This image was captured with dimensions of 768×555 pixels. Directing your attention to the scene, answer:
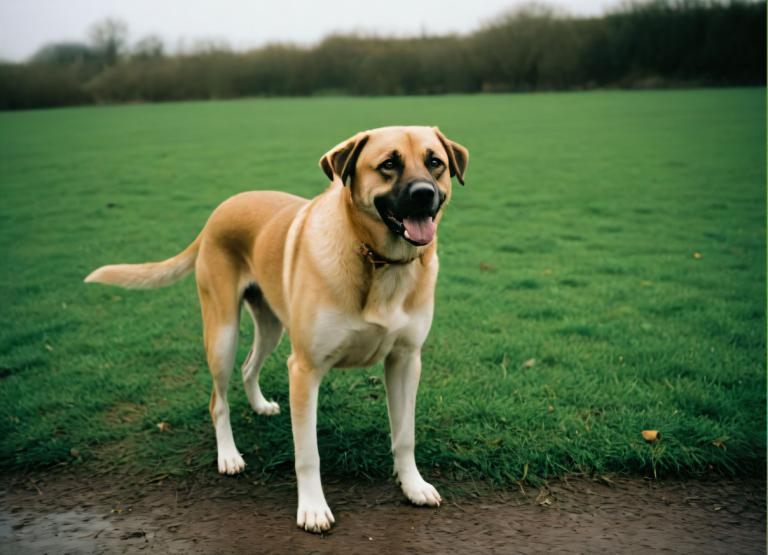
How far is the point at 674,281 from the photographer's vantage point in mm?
7250

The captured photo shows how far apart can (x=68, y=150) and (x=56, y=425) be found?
62.8 feet

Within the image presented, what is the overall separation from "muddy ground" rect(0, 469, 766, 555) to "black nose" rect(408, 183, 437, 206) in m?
1.61

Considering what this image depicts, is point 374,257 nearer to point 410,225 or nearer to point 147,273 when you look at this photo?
point 410,225

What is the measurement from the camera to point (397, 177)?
117 inches

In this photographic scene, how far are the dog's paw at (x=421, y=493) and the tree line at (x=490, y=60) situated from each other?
4378cm

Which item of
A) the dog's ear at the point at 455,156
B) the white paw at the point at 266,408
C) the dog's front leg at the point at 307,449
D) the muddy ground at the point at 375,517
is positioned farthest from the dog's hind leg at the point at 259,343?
the dog's ear at the point at 455,156

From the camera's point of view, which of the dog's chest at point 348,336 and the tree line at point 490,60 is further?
the tree line at point 490,60

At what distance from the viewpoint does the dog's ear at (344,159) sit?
3045mm

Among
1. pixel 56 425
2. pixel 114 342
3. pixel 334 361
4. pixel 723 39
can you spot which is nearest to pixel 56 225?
pixel 114 342

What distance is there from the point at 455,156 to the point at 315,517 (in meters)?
1.93

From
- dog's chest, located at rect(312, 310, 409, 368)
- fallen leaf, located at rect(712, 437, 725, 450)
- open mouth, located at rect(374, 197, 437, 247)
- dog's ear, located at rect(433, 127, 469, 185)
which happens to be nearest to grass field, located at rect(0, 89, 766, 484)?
fallen leaf, located at rect(712, 437, 725, 450)

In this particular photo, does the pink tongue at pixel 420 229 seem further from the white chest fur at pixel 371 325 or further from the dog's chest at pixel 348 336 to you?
the dog's chest at pixel 348 336

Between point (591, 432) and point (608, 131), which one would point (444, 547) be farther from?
point (608, 131)

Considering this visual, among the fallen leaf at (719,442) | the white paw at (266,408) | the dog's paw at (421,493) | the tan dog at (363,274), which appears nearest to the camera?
the tan dog at (363,274)
